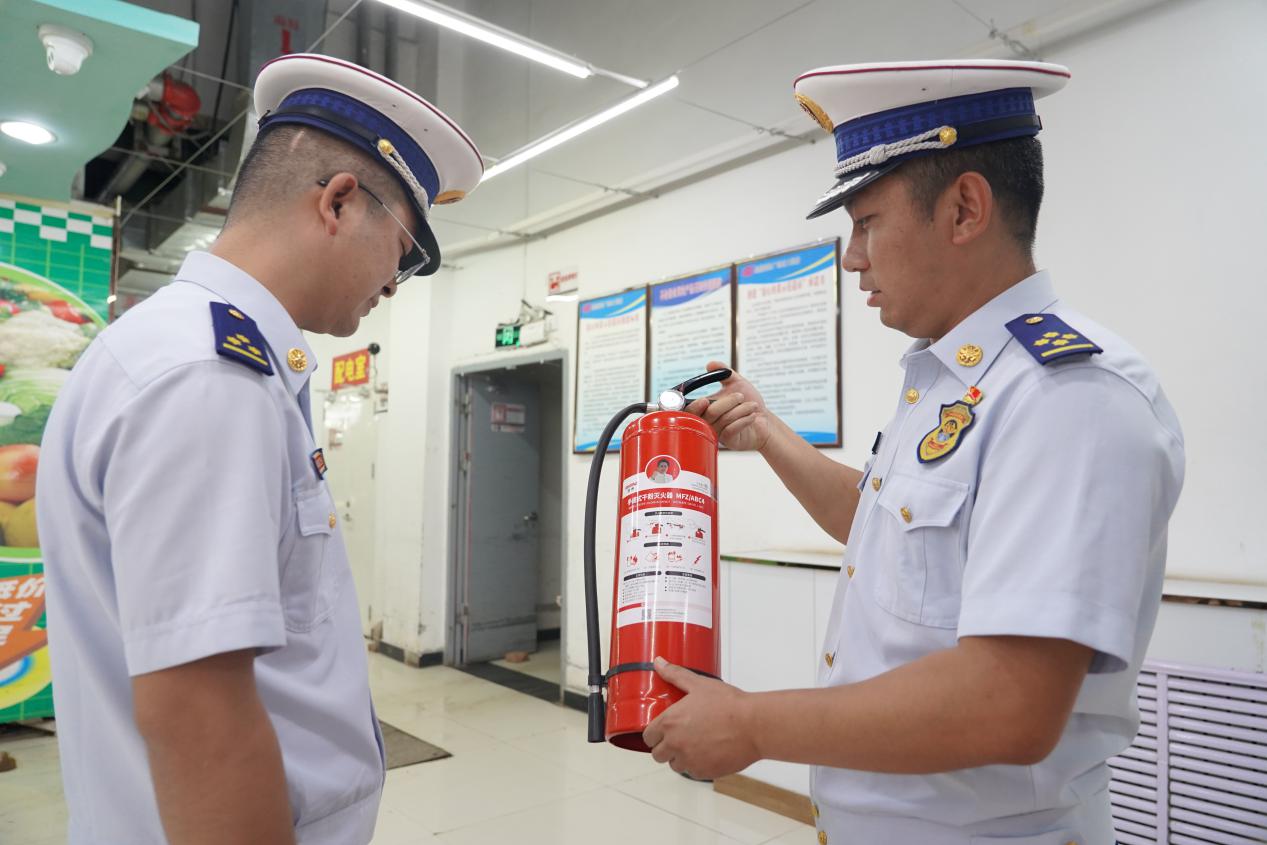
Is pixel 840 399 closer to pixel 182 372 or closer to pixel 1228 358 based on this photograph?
pixel 1228 358

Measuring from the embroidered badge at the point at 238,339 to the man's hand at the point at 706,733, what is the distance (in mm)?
640

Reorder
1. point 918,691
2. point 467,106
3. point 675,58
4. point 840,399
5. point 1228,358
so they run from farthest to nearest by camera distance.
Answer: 1. point 467,106
2. point 675,58
3. point 840,399
4. point 1228,358
5. point 918,691

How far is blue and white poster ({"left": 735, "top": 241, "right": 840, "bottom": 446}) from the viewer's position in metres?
3.44

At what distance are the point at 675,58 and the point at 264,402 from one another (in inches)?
153

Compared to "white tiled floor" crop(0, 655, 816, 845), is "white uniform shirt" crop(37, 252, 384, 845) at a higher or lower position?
higher

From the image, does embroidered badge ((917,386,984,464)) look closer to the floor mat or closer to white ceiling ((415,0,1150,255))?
white ceiling ((415,0,1150,255))

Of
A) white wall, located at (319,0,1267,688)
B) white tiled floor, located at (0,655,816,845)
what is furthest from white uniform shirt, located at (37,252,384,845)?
white wall, located at (319,0,1267,688)

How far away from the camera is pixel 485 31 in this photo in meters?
3.05

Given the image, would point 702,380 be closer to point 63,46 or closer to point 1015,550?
point 1015,550

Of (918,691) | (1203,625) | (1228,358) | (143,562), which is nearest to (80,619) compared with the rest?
(143,562)

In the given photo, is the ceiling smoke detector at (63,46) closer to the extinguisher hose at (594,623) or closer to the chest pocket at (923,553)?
the extinguisher hose at (594,623)

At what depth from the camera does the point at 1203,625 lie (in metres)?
2.05

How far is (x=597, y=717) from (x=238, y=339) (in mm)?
766

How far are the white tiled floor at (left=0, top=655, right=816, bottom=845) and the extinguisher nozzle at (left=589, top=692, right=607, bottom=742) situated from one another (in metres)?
1.96
